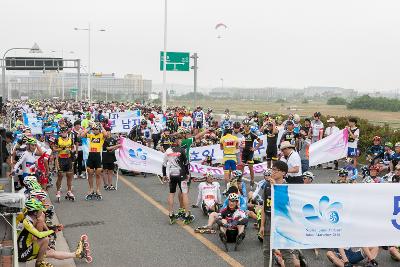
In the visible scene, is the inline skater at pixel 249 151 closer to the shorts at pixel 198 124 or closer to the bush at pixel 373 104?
the shorts at pixel 198 124

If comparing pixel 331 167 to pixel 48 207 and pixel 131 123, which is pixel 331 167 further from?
pixel 48 207

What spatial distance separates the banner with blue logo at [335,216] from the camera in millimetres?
7363

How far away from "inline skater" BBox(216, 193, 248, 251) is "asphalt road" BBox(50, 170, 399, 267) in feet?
0.69

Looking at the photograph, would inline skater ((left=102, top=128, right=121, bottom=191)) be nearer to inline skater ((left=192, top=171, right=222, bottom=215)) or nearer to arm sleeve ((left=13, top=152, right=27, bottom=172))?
arm sleeve ((left=13, top=152, right=27, bottom=172))

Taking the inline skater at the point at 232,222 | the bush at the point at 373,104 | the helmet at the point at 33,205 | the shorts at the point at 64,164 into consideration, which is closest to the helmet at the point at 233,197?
the inline skater at the point at 232,222

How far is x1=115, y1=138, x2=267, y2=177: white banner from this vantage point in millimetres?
16203

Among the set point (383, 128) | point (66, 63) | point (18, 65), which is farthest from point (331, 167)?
point (66, 63)

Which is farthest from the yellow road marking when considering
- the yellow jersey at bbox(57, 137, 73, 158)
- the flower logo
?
the yellow jersey at bbox(57, 137, 73, 158)

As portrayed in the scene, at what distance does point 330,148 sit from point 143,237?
33.7 feet

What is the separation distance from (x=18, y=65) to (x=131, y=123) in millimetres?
37109

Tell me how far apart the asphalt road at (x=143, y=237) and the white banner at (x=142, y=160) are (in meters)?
2.15

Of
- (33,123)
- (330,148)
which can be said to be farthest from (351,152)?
(33,123)

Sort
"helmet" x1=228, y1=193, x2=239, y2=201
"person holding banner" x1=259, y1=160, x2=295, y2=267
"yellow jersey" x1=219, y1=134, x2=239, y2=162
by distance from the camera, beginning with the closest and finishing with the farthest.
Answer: "person holding banner" x1=259, y1=160, x2=295, y2=267
"helmet" x1=228, y1=193, x2=239, y2=201
"yellow jersey" x1=219, y1=134, x2=239, y2=162

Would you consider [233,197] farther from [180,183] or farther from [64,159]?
[64,159]
